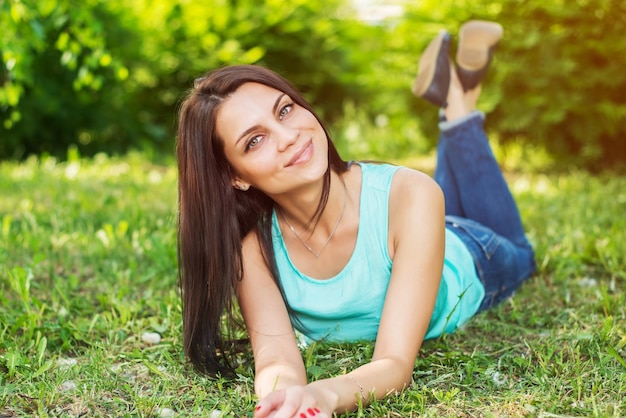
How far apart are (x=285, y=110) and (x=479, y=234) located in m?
1.15

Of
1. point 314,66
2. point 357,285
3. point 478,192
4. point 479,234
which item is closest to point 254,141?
point 357,285

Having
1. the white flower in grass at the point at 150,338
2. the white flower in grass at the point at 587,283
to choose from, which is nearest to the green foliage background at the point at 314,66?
the white flower in grass at the point at 150,338

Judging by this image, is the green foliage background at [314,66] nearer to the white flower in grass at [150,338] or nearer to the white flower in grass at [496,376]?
the white flower in grass at [150,338]

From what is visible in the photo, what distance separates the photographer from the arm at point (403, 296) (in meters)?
1.92

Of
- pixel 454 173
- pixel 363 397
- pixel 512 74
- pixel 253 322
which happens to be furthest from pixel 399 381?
pixel 512 74

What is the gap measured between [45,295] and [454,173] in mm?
1751

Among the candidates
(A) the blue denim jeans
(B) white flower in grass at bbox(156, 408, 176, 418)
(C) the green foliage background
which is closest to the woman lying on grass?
(B) white flower in grass at bbox(156, 408, 176, 418)

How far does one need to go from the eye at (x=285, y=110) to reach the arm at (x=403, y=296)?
1.36ft

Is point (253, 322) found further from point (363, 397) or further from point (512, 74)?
point (512, 74)

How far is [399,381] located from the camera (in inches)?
80.3

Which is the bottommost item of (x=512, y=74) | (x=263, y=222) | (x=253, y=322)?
(x=253, y=322)

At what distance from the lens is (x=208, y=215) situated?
2283mm

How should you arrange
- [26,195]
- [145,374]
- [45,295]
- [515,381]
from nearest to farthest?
[515,381]
[145,374]
[45,295]
[26,195]

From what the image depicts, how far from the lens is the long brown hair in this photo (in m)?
2.22
